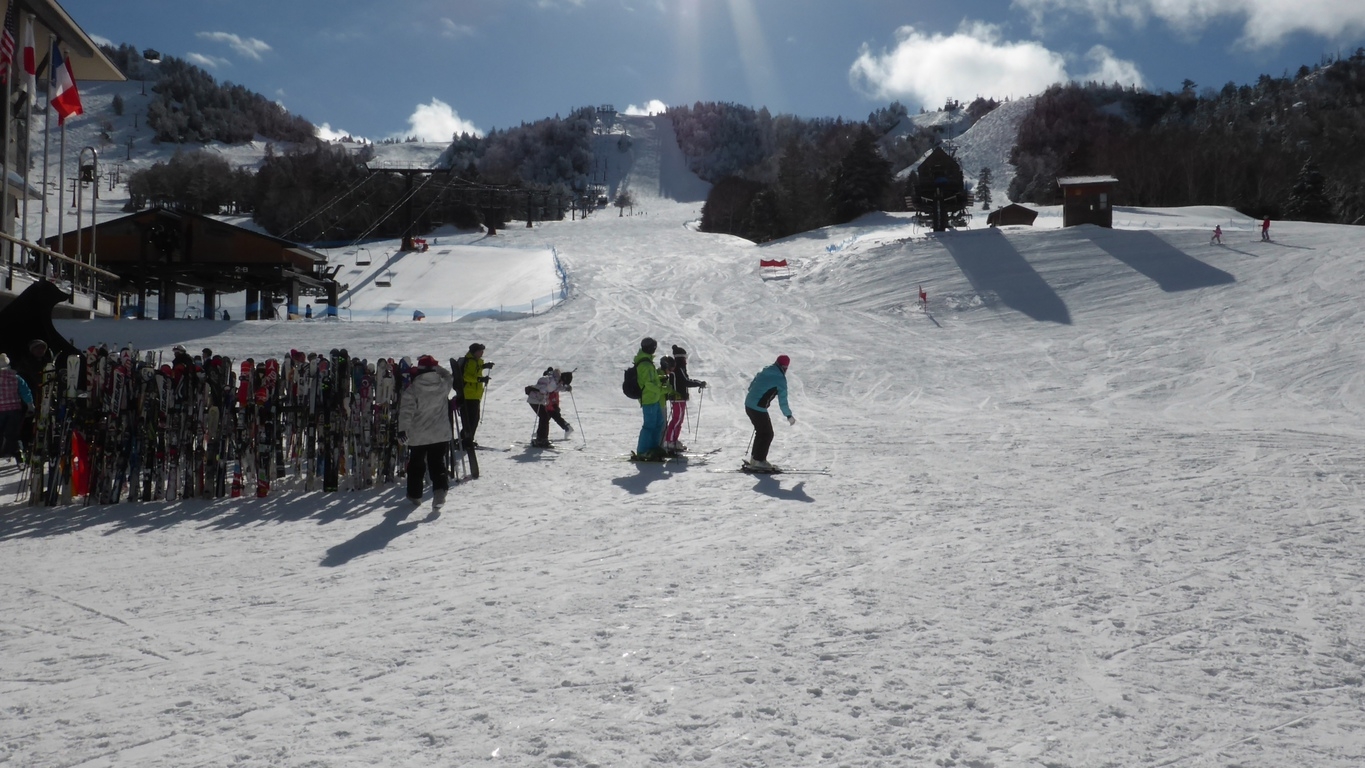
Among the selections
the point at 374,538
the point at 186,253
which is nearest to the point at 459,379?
the point at 374,538

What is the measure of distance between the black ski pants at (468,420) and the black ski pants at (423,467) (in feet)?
5.18

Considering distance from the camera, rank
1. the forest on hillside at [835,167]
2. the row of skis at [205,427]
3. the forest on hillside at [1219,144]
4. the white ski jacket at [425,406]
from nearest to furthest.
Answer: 1. the white ski jacket at [425,406]
2. the row of skis at [205,427]
3. the forest on hillside at [835,167]
4. the forest on hillside at [1219,144]

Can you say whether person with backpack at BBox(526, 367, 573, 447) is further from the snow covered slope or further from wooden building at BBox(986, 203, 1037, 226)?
wooden building at BBox(986, 203, 1037, 226)

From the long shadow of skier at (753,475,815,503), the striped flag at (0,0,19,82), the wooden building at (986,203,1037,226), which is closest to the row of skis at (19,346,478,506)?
the long shadow of skier at (753,475,815,503)

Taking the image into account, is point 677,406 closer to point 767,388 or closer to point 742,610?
point 767,388

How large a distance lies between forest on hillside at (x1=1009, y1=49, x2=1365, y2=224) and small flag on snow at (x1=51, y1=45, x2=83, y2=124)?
61964mm

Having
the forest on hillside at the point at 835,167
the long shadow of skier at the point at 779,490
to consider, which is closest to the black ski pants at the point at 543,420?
the long shadow of skier at the point at 779,490

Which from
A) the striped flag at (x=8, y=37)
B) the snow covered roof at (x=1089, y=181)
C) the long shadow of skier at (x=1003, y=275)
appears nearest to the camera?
the striped flag at (x=8, y=37)

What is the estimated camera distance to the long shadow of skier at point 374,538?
23.2ft

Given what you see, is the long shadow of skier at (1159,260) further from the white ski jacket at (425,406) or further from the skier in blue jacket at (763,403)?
the white ski jacket at (425,406)

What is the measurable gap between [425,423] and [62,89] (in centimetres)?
1338

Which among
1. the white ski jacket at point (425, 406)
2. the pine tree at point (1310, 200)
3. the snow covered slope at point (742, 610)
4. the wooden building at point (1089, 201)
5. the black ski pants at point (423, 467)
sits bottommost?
the snow covered slope at point (742, 610)

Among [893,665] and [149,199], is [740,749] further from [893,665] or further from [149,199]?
[149,199]

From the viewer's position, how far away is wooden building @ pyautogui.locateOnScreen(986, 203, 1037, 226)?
55.0 m
